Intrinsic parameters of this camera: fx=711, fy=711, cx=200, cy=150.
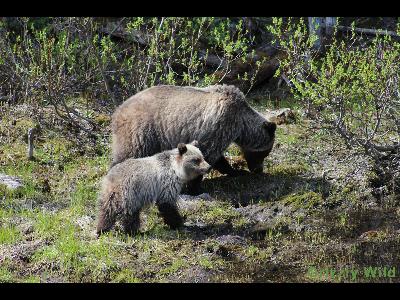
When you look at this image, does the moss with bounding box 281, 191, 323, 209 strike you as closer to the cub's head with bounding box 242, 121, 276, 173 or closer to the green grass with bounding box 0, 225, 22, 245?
the cub's head with bounding box 242, 121, 276, 173

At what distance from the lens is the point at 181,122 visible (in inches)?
425

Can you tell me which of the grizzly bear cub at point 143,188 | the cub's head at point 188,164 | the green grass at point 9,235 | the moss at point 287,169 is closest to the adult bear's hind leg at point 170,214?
the grizzly bear cub at point 143,188

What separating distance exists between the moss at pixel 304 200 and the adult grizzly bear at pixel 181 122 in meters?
1.29

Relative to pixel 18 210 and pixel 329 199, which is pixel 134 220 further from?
pixel 329 199

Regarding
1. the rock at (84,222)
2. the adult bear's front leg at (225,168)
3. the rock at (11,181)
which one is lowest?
the rock at (11,181)

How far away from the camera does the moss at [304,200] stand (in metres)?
10.1

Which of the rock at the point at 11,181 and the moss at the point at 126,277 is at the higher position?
the moss at the point at 126,277

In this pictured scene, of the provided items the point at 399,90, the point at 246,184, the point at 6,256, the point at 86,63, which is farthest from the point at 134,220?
the point at 86,63

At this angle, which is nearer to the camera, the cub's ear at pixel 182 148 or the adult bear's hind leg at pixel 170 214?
the adult bear's hind leg at pixel 170 214

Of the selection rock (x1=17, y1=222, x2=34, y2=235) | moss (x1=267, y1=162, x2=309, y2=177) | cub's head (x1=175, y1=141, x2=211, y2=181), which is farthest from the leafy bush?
rock (x1=17, y1=222, x2=34, y2=235)

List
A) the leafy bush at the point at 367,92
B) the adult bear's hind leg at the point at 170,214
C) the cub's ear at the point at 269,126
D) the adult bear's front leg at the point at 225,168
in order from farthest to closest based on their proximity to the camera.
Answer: the adult bear's front leg at the point at 225,168 → the cub's ear at the point at 269,126 → the leafy bush at the point at 367,92 → the adult bear's hind leg at the point at 170,214

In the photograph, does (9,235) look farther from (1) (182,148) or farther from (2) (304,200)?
(2) (304,200)

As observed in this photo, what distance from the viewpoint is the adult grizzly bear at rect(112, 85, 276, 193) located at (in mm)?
10641

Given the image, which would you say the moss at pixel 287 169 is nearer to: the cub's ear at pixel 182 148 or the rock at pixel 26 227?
the cub's ear at pixel 182 148
